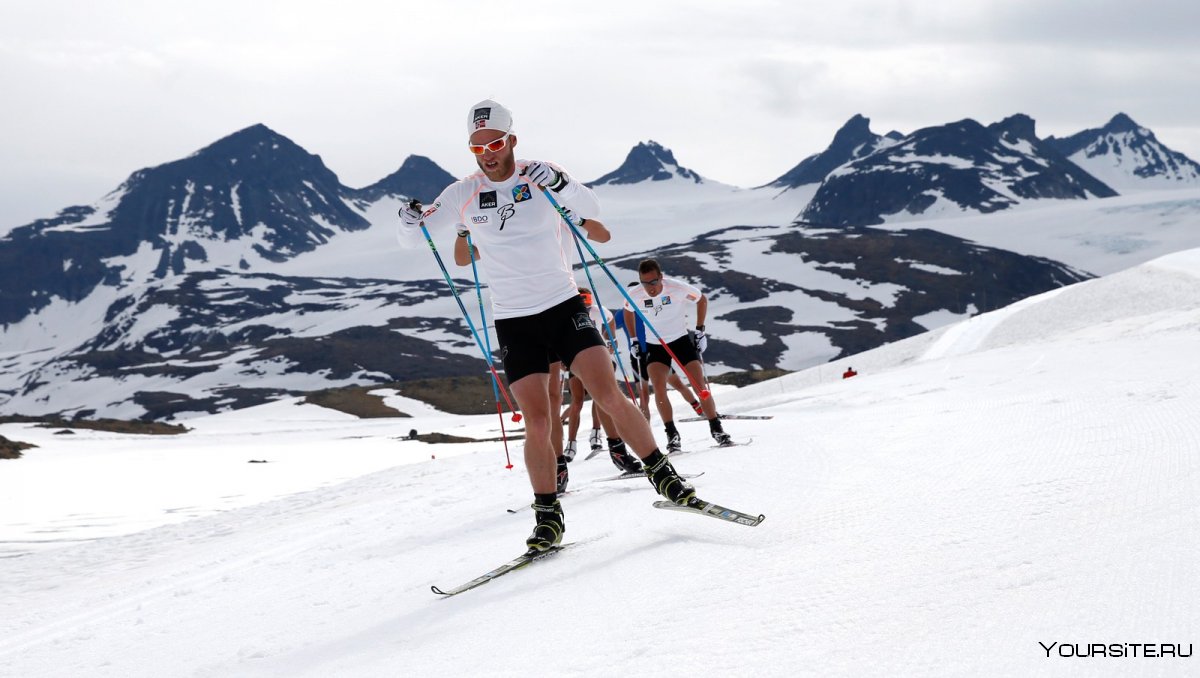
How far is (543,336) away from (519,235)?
0.71m

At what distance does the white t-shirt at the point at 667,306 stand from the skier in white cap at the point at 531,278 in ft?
18.6

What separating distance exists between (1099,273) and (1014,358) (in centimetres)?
20115

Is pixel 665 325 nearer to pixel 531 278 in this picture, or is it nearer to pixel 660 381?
pixel 660 381

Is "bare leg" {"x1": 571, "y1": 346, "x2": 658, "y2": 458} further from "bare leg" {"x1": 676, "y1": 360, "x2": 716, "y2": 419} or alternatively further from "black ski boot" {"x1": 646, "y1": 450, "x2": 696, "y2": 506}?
"bare leg" {"x1": 676, "y1": 360, "x2": 716, "y2": 419}

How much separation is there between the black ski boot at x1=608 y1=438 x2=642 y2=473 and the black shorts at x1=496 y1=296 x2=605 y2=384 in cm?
359

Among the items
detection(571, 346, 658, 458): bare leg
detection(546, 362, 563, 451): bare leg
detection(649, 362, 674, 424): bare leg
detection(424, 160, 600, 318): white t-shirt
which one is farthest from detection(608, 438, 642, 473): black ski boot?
detection(424, 160, 600, 318): white t-shirt

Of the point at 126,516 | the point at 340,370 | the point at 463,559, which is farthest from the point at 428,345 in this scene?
the point at 463,559

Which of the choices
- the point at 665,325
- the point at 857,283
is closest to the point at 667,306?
the point at 665,325

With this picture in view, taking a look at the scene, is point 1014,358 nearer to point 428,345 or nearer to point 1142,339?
point 1142,339

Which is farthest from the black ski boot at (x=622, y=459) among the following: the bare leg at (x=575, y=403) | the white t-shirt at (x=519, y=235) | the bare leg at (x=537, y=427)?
the white t-shirt at (x=519, y=235)

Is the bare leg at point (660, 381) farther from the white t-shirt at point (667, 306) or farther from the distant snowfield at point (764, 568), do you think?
the distant snowfield at point (764, 568)

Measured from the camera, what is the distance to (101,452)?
3425 cm

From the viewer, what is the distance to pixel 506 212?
20.7 feet

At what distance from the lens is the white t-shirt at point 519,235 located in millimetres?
6293
